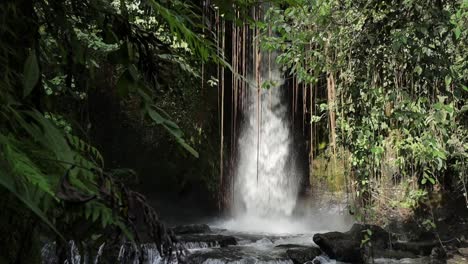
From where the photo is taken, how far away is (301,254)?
660cm

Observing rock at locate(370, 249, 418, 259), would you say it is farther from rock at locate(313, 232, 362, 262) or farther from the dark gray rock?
the dark gray rock

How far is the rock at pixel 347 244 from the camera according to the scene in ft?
22.7

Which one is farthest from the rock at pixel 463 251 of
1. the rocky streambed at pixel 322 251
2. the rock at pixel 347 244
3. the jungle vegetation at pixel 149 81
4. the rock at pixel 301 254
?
the rock at pixel 301 254

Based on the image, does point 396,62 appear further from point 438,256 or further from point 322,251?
point 438,256

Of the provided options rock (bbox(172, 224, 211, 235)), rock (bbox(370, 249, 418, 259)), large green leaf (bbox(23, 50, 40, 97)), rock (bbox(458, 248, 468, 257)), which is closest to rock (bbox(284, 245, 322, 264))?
rock (bbox(370, 249, 418, 259))

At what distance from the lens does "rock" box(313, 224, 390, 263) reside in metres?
6.92

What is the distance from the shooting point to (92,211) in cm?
64

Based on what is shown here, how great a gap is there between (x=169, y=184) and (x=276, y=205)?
238 cm

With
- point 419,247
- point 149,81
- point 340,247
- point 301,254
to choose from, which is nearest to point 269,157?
point 340,247

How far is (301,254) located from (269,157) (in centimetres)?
440

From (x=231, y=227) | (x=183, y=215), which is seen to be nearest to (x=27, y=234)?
(x=231, y=227)

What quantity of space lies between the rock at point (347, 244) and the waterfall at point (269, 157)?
3.32m

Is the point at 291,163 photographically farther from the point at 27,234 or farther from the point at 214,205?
the point at 27,234

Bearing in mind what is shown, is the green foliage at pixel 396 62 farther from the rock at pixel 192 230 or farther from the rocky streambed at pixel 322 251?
the rock at pixel 192 230
